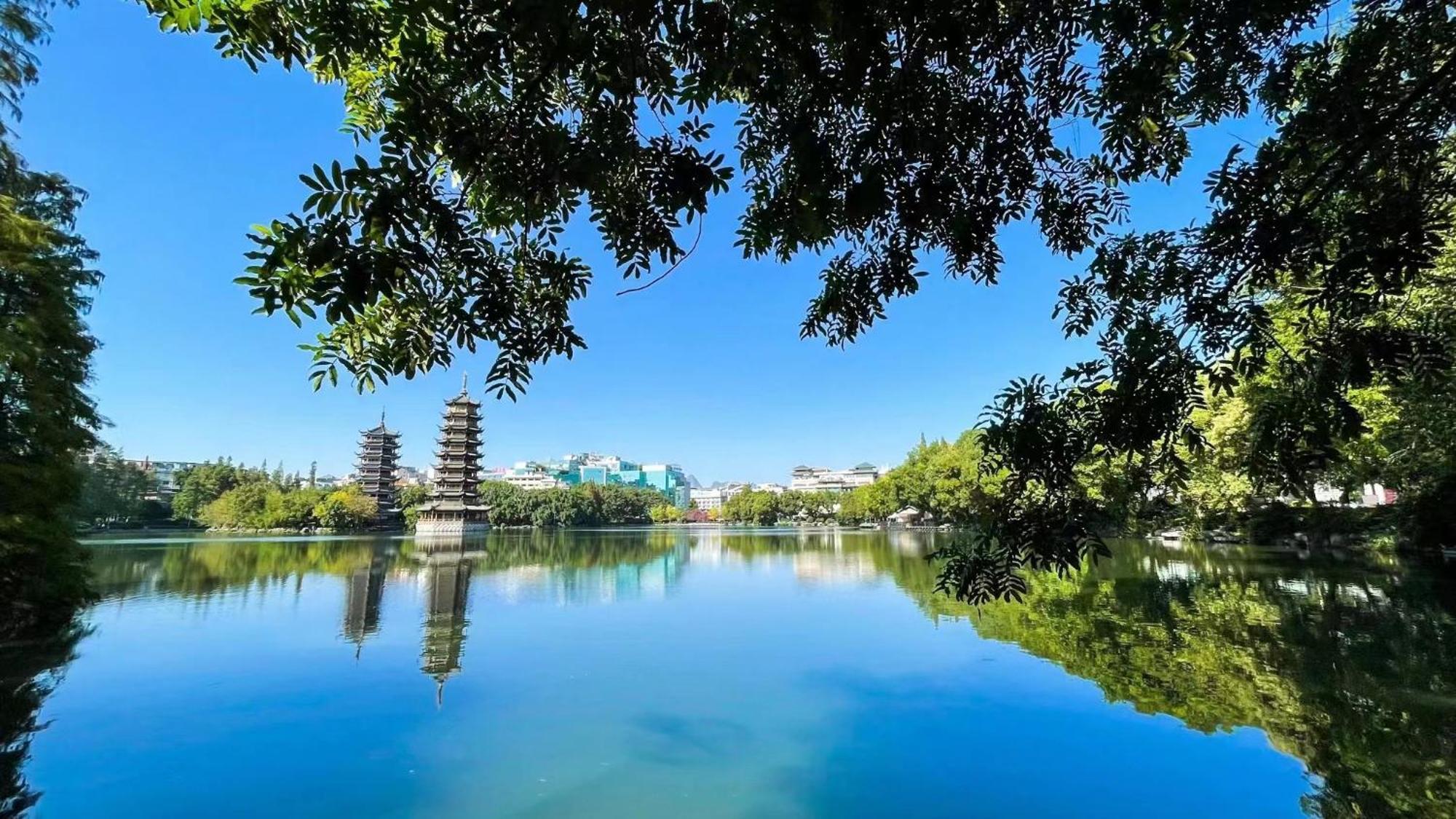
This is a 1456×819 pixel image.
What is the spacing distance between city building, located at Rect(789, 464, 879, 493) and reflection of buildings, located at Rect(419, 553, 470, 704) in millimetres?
93450

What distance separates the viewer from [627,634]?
10.8 metres

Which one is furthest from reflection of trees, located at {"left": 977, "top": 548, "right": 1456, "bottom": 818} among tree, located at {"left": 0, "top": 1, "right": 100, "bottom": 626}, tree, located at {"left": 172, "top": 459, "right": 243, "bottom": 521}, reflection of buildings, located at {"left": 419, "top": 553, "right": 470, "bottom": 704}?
tree, located at {"left": 172, "top": 459, "right": 243, "bottom": 521}

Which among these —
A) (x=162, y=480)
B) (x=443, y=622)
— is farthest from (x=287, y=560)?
(x=162, y=480)

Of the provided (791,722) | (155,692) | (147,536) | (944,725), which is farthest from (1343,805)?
(147,536)

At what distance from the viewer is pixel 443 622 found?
12180 millimetres

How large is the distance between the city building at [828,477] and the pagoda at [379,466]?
69800 millimetres

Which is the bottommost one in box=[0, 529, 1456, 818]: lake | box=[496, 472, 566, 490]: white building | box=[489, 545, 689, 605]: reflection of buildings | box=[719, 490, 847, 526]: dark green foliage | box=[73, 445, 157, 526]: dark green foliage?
box=[0, 529, 1456, 818]: lake

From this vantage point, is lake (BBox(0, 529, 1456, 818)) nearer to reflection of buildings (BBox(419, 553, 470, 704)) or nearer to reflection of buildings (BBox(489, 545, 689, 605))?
reflection of buildings (BBox(419, 553, 470, 704))

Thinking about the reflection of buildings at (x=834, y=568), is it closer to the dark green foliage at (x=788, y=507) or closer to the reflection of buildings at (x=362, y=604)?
the reflection of buildings at (x=362, y=604)

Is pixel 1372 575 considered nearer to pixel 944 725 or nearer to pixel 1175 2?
pixel 944 725

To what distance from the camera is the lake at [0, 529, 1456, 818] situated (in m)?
4.83

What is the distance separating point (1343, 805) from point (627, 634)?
29.0ft

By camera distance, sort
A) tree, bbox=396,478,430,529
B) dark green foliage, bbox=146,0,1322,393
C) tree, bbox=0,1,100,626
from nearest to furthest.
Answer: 1. dark green foliage, bbox=146,0,1322,393
2. tree, bbox=0,1,100,626
3. tree, bbox=396,478,430,529

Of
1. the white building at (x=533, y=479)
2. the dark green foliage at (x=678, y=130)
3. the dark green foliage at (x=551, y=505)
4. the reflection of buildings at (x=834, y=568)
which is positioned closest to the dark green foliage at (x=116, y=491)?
the dark green foliage at (x=551, y=505)
